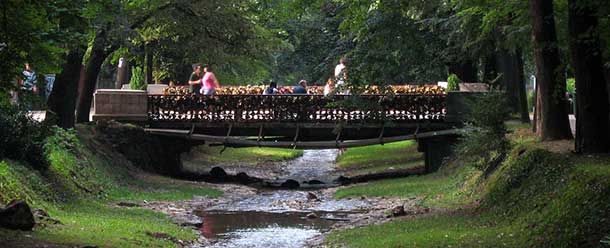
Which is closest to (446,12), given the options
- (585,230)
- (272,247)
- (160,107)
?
(160,107)

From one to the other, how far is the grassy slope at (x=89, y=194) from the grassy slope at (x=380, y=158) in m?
11.4

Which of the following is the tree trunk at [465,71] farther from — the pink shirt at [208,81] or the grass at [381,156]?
the pink shirt at [208,81]

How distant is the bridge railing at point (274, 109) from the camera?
108 ft

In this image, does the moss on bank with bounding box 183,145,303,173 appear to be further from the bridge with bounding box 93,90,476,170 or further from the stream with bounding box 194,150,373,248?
the stream with bounding box 194,150,373,248

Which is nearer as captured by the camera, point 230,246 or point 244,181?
point 230,246

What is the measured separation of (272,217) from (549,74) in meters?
7.35

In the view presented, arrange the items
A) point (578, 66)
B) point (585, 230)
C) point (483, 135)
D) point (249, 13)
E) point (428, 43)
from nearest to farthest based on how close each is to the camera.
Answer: point (585, 230) → point (578, 66) → point (483, 135) → point (249, 13) → point (428, 43)

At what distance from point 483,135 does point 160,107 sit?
46.2 feet

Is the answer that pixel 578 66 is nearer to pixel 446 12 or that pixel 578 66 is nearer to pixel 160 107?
pixel 446 12

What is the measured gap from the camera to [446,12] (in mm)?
33156

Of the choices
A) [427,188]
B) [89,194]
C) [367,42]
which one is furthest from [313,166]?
[89,194]

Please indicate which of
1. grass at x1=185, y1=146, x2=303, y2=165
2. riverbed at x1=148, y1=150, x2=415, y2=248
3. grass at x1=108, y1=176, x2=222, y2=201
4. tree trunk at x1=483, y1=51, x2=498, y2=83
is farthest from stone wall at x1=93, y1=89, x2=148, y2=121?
tree trunk at x1=483, y1=51, x2=498, y2=83

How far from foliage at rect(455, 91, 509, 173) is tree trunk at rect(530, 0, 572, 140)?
917mm

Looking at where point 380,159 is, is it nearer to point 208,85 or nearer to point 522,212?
point 208,85
